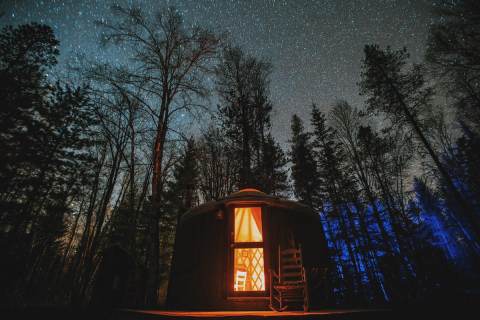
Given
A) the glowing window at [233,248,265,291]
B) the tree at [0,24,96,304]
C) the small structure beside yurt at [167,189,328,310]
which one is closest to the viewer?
the small structure beside yurt at [167,189,328,310]

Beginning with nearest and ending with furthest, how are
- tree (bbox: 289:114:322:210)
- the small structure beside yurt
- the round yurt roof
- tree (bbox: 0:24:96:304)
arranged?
the small structure beside yurt
the round yurt roof
tree (bbox: 0:24:96:304)
tree (bbox: 289:114:322:210)

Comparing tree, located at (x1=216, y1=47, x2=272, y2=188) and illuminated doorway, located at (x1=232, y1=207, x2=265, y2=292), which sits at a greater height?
tree, located at (x1=216, y1=47, x2=272, y2=188)

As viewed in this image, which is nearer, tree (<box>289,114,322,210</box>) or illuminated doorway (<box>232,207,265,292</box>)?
illuminated doorway (<box>232,207,265,292</box>)

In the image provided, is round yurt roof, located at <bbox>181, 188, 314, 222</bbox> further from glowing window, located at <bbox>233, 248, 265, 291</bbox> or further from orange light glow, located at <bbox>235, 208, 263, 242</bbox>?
glowing window, located at <bbox>233, 248, 265, 291</bbox>

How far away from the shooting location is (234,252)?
5609 mm

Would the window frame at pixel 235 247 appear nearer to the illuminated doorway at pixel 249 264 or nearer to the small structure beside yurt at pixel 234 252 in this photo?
the small structure beside yurt at pixel 234 252

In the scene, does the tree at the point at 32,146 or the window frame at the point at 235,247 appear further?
the tree at the point at 32,146

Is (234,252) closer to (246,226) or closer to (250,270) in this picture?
(250,270)

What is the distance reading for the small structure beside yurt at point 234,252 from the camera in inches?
206

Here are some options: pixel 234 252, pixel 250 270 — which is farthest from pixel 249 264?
pixel 234 252

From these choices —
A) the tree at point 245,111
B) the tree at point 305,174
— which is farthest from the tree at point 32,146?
the tree at point 305,174

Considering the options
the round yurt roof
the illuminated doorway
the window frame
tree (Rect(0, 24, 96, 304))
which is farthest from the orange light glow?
tree (Rect(0, 24, 96, 304))

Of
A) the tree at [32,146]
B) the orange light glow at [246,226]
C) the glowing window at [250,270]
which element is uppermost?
the tree at [32,146]

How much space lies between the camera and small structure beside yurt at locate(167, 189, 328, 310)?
5.24 metres
